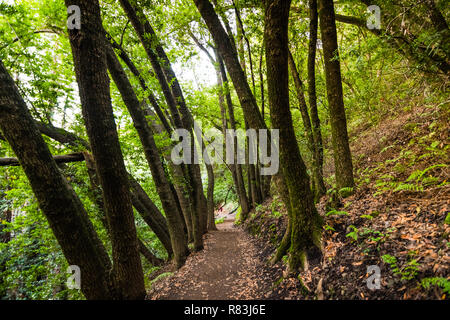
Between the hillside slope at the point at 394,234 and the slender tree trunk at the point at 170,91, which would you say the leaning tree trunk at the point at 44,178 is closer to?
the hillside slope at the point at 394,234

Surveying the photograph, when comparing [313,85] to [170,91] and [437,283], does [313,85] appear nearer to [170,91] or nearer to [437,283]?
[170,91]

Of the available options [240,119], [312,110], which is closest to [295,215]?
[312,110]

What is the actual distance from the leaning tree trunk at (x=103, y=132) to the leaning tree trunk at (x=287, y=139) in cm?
258

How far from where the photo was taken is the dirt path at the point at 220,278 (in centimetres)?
412

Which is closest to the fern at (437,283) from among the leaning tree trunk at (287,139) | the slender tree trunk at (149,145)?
the leaning tree trunk at (287,139)

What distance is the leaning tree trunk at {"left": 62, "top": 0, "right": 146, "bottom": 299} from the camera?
2.84m

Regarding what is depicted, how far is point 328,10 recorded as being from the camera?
4.68 meters

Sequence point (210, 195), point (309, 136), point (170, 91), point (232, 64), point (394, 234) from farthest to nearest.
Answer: point (210, 195) < point (170, 91) < point (309, 136) < point (232, 64) < point (394, 234)

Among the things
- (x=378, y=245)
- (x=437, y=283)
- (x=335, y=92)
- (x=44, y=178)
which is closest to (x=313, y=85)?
(x=335, y=92)

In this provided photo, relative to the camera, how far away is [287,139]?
142 inches

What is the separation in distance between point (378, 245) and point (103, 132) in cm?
415

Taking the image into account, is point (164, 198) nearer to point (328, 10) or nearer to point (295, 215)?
point (295, 215)

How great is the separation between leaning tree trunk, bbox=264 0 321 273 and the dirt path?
1.04 meters

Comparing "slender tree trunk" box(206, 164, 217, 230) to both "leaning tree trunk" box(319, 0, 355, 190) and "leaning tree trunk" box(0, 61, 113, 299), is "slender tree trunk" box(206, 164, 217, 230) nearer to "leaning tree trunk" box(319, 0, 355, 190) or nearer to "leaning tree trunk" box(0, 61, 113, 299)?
"leaning tree trunk" box(319, 0, 355, 190)
